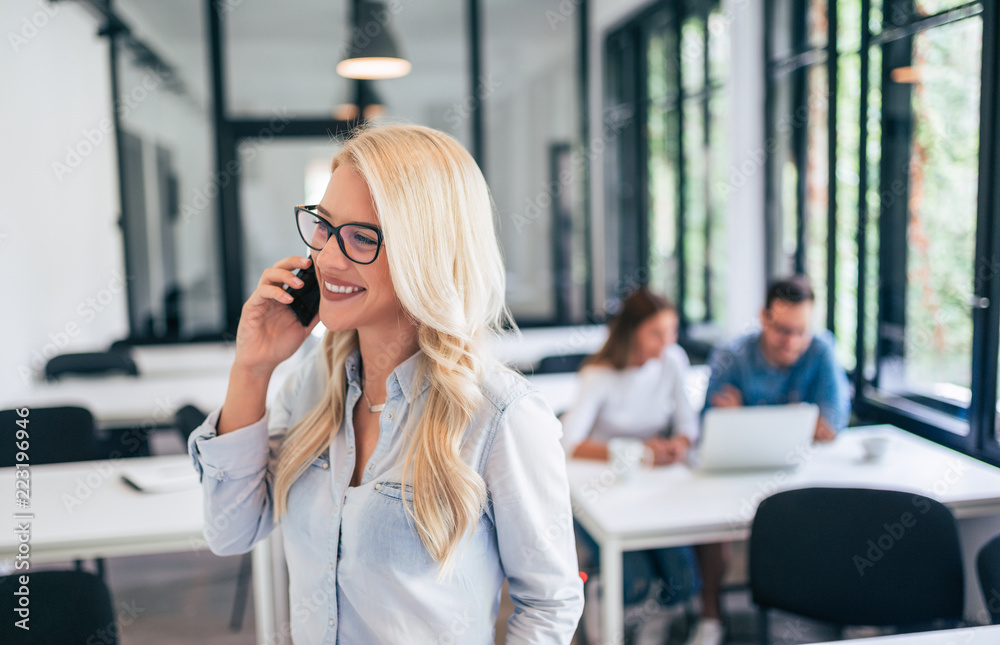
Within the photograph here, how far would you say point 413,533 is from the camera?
1188 mm

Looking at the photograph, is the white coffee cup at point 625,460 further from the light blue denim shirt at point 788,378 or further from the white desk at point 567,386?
the white desk at point 567,386

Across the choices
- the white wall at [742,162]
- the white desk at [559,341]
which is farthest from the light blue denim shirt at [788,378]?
the white desk at [559,341]

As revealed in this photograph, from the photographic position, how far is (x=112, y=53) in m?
5.71

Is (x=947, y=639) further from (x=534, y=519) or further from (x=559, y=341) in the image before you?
(x=559, y=341)

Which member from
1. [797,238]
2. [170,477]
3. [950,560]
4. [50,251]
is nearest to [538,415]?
[950,560]

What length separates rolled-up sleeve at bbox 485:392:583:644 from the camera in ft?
3.86

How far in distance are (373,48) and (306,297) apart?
11.5 feet

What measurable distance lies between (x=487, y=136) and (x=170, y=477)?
4.46m

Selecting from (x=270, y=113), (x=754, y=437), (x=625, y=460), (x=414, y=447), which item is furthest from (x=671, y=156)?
(x=414, y=447)

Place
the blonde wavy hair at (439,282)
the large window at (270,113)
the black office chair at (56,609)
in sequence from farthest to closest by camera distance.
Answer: the large window at (270,113), the black office chair at (56,609), the blonde wavy hair at (439,282)

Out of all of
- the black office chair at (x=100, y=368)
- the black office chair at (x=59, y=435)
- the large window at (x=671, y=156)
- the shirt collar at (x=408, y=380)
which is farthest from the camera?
the large window at (x=671, y=156)

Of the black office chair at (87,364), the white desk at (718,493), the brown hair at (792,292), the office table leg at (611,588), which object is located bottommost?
the office table leg at (611,588)

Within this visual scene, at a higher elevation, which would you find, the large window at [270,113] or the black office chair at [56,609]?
the large window at [270,113]

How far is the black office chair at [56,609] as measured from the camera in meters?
1.63
